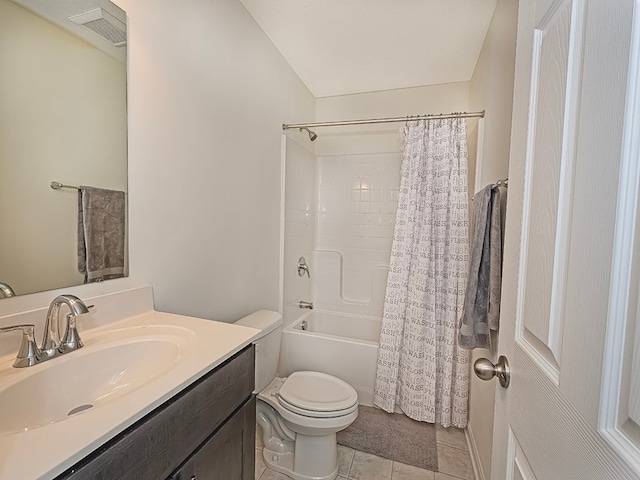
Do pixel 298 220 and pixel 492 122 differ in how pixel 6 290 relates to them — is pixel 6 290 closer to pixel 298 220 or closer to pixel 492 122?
pixel 298 220

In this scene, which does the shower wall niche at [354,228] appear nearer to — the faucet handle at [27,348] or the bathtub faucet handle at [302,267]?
the bathtub faucet handle at [302,267]

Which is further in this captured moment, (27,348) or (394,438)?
(394,438)

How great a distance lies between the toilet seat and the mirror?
108cm

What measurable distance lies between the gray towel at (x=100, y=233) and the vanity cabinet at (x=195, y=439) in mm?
532

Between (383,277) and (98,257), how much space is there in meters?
2.26

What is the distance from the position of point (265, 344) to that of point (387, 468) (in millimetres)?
934

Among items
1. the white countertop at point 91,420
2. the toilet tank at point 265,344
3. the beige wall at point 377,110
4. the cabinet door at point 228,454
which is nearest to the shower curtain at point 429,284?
the beige wall at point 377,110

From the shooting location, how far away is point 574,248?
449mm

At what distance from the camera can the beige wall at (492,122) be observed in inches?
54.2

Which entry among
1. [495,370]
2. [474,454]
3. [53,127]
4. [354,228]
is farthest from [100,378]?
[354,228]

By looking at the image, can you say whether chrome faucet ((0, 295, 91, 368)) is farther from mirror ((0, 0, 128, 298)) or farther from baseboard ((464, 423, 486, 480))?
baseboard ((464, 423, 486, 480))

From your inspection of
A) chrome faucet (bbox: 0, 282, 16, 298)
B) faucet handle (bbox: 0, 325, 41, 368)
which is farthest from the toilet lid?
chrome faucet (bbox: 0, 282, 16, 298)

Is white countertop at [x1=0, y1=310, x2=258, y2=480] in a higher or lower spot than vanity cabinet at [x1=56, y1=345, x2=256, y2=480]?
higher

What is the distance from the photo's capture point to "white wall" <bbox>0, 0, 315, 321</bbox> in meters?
1.12
